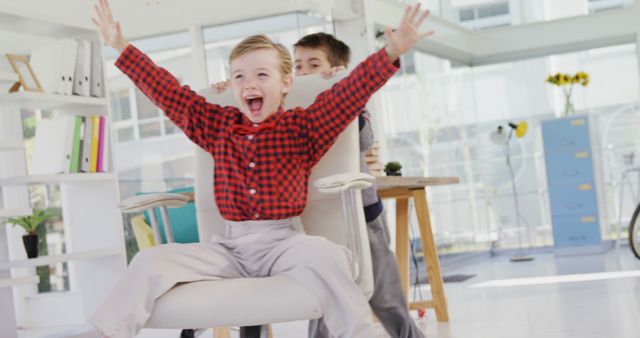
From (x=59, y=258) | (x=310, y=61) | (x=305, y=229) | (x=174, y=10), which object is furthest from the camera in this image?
(x=174, y=10)

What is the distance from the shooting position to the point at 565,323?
3.87m

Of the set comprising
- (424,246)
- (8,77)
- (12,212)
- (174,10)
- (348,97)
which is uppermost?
(174,10)

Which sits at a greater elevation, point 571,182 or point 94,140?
point 94,140

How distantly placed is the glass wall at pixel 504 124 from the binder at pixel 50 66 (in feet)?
15.3

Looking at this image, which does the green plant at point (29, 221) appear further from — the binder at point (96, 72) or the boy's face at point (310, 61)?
the boy's face at point (310, 61)

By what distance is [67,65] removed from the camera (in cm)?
431

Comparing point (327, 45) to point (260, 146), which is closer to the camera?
point (260, 146)

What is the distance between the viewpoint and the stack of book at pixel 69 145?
424cm

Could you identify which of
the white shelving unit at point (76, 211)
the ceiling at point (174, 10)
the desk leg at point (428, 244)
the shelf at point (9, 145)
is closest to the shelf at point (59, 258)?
the white shelving unit at point (76, 211)

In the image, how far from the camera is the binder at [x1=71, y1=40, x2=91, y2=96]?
4.36 meters

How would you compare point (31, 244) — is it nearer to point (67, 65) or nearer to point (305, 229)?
point (67, 65)

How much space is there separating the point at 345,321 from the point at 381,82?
2.30 ft

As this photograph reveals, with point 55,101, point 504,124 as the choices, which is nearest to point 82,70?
point 55,101

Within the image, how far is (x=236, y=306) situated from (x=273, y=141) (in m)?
0.57
